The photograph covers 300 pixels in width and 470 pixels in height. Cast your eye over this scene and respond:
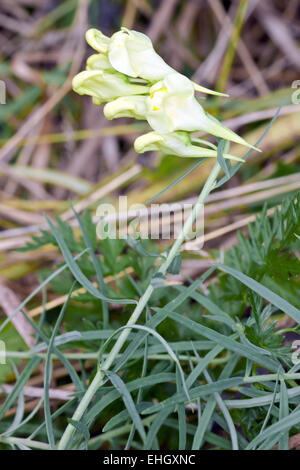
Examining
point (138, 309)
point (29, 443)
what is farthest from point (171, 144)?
point (29, 443)

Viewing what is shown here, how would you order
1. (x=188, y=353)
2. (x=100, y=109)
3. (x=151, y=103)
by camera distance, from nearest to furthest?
(x=151, y=103) → (x=188, y=353) → (x=100, y=109)

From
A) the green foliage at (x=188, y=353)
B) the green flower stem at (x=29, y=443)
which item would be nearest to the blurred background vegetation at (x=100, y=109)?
the green foliage at (x=188, y=353)

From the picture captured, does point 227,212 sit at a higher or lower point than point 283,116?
lower

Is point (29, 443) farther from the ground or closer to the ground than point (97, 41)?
closer to the ground

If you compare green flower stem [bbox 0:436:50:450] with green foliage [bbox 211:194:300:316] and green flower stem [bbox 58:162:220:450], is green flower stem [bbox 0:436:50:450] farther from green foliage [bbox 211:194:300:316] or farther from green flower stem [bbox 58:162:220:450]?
green foliage [bbox 211:194:300:316]

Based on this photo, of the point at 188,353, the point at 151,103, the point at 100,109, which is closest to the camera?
the point at 151,103

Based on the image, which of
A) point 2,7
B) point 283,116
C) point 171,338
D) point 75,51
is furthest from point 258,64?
point 171,338

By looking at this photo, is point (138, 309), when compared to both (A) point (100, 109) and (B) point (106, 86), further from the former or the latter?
(A) point (100, 109)

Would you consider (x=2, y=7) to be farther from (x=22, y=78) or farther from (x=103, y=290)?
(x=103, y=290)
